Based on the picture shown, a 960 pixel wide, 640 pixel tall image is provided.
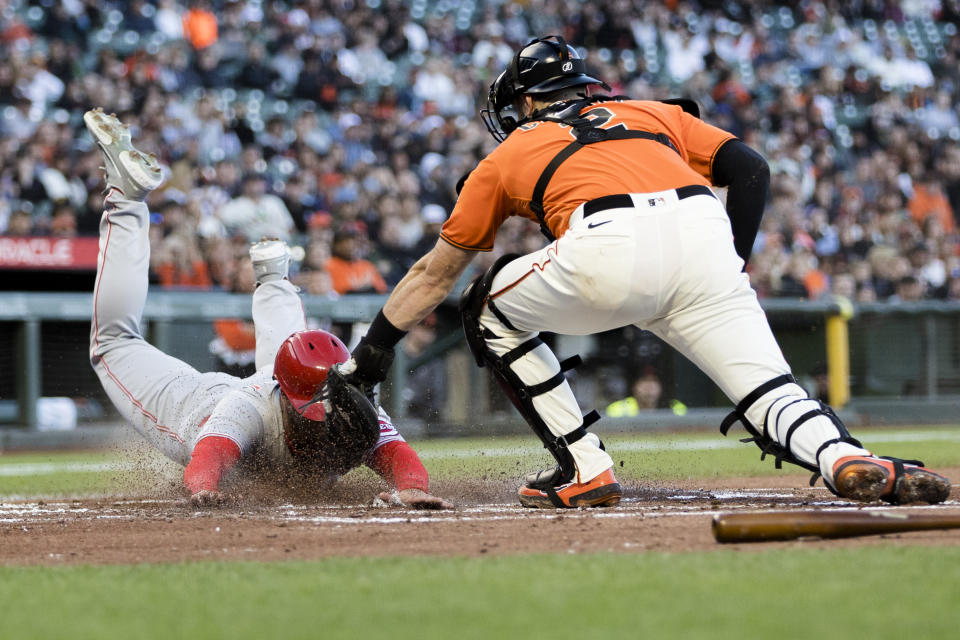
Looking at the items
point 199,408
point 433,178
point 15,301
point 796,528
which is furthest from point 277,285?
point 433,178

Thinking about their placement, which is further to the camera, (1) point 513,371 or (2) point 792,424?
(1) point 513,371

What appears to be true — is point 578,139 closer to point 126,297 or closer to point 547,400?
point 547,400

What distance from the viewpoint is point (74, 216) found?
35.4ft

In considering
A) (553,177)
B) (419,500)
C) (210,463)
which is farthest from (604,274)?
(210,463)

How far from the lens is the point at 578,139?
14.3ft

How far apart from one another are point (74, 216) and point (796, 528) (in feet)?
29.1

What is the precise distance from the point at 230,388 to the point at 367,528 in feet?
6.25

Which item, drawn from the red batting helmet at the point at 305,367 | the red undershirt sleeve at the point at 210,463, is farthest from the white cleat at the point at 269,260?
the red undershirt sleeve at the point at 210,463

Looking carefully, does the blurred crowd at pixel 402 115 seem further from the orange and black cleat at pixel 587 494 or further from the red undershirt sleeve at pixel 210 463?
the orange and black cleat at pixel 587 494

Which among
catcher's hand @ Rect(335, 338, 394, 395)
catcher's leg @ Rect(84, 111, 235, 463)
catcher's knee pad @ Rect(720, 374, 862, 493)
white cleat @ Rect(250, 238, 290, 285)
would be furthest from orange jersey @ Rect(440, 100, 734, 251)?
white cleat @ Rect(250, 238, 290, 285)

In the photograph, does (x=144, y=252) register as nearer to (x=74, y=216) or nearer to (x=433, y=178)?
(x=74, y=216)

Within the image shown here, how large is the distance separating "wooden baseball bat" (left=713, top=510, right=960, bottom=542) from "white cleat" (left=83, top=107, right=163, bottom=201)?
3663mm

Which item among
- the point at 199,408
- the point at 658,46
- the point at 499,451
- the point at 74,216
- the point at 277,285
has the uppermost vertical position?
the point at 658,46

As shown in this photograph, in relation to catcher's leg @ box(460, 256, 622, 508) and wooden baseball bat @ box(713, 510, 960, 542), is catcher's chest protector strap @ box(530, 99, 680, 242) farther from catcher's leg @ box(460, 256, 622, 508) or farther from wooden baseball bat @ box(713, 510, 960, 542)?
wooden baseball bat @ box(713, 510, 960, 542)
